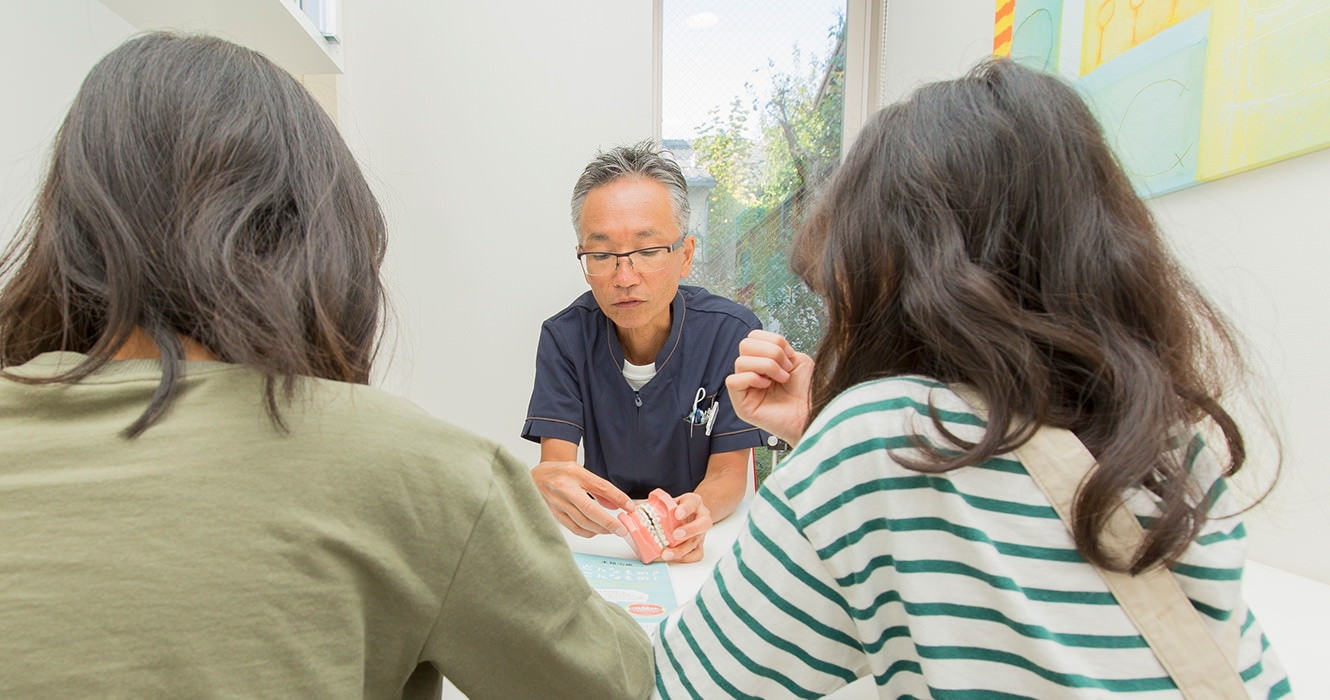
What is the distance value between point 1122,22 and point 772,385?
1097 millimetres

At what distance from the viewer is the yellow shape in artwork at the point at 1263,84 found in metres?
1.04

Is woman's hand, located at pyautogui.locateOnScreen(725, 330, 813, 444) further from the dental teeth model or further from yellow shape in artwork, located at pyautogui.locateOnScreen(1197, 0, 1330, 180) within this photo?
yellow shape in artwork, located at pyautogui.locateOnScreen(1197, 0, 1330, 180)

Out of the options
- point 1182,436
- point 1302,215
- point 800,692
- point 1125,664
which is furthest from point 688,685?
point 1302,215

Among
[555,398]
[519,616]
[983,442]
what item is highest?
[983,442]

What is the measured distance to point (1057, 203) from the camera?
60cm

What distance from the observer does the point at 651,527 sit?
1.20 m

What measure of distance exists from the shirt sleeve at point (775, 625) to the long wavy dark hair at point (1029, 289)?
13cm

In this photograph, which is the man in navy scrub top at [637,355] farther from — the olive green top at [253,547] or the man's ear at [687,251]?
the olive green top at [253,547]

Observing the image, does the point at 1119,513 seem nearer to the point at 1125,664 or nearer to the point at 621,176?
the point at 1125,664

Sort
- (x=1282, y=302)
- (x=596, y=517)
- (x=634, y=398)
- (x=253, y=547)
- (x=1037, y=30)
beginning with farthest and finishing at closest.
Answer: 1. (x=634, y=398)
2. (x=1037, y=30)
3. (x=596, y=517)
4. (x=1282, y=302)
5. (x=253, y=547)

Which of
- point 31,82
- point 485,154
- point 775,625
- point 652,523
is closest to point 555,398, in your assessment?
point 652,523

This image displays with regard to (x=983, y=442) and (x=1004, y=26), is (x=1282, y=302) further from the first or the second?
(x=1004, y=26)

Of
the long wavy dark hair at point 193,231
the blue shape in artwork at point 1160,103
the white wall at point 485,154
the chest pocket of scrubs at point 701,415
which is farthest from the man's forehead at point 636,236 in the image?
the long wavy dark hair at point 193,231

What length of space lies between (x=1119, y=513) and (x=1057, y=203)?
0.24 meters
